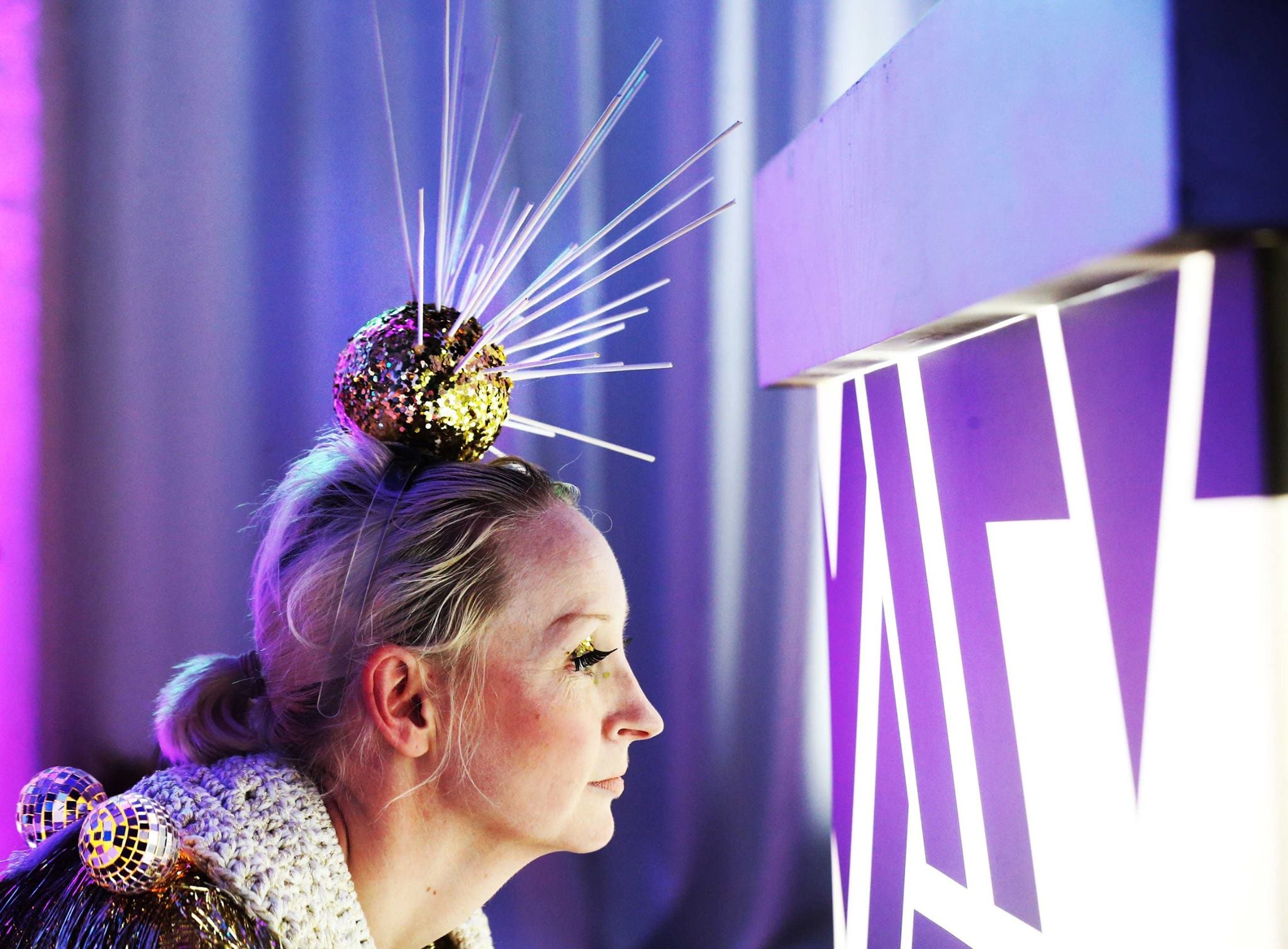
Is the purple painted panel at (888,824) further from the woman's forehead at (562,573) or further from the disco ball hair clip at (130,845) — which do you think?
the disco ball hair clip at (130,845)

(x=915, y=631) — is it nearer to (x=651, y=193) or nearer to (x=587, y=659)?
(x=587, y=659)

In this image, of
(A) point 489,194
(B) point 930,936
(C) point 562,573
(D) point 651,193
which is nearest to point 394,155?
(A) point 489,194

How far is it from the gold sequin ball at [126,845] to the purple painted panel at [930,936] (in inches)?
19.9

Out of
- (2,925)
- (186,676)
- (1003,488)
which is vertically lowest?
(2,925)

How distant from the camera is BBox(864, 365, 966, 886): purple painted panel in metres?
0.75

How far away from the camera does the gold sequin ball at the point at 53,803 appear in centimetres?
80

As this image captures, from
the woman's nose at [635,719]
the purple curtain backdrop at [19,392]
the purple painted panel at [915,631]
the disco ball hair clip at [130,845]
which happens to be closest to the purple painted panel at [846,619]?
the purple painted panel at [915,631]

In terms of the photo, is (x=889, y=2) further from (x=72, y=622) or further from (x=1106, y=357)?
(x=72, y=622)

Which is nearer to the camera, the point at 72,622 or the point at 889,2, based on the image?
the point at 72,622

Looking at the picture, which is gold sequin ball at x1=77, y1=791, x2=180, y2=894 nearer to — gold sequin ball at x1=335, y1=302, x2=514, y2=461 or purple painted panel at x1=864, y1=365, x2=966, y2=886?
gold sequin ball at x1=335, y1=302, x2=514, y2=461

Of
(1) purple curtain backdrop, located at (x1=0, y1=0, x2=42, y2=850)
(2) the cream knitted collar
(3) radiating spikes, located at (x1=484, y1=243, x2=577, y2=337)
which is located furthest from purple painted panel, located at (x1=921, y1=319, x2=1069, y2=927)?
(1) purple curtain backdrop, located at (x1=0, y1=0, x2=42, y2=850)

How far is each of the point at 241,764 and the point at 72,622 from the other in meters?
0.79

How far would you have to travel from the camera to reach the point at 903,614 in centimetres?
79

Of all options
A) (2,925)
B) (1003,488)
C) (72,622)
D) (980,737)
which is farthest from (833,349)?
(72,622)
